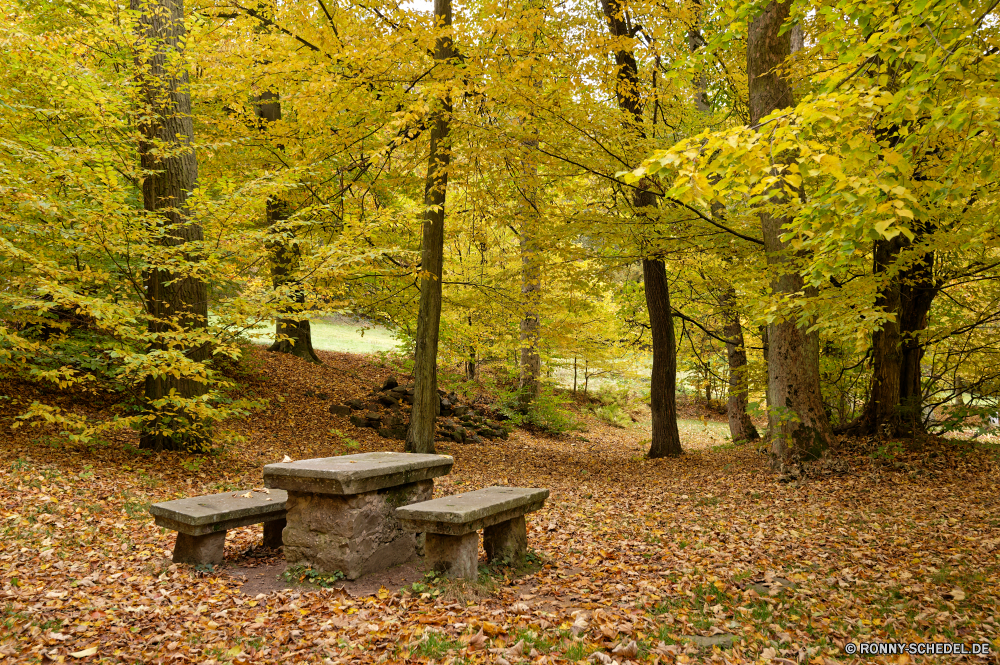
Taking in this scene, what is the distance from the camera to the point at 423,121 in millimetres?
9375

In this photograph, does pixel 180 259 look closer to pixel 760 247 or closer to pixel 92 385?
pixel 92 385

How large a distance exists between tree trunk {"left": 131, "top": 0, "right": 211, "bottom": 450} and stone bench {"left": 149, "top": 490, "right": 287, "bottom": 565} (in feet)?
10.1

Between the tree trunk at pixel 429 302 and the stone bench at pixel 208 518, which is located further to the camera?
the tree trunk at pixel 429 302

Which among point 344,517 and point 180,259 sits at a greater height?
point 180,259

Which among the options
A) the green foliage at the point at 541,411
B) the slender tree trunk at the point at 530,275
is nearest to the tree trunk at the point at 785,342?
the slender tree trunk at the point at 530,275

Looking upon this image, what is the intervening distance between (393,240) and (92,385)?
19.4 ft

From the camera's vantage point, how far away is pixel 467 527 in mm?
4445

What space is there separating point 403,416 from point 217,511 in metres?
8.44

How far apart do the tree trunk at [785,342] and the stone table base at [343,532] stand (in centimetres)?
595

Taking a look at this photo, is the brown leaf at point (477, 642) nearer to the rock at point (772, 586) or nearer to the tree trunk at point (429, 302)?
the rock at point (772, 586)

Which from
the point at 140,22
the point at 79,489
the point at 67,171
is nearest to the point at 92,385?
the point at 79,489

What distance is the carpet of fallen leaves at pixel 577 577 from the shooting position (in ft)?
11.7

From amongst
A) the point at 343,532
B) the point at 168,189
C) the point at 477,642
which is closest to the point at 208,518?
the point at 343,532

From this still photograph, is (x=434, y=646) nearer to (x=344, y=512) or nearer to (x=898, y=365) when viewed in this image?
(x=344, y=512)
